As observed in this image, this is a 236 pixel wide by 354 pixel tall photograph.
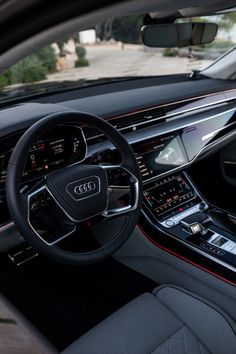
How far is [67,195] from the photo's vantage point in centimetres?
160

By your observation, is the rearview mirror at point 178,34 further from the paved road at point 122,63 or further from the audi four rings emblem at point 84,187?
the paved road at point 122,63

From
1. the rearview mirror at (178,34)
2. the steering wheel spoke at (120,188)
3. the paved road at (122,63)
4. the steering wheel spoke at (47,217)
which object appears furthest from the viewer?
the paved road at (122,63)

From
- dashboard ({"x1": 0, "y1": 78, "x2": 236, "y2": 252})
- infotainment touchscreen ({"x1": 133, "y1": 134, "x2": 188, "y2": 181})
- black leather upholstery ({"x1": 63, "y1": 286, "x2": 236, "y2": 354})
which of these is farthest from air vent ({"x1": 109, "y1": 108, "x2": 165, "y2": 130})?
black leather upholstery ({"x1": 63, "y1": 286, "x2": 236, "y2": 354})

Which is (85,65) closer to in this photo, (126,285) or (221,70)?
(221,70)

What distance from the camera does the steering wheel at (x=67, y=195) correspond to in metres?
1.49

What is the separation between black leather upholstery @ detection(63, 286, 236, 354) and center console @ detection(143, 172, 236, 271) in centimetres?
36

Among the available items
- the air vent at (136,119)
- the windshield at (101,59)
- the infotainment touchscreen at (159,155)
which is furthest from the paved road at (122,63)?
the air vent at (136,119)

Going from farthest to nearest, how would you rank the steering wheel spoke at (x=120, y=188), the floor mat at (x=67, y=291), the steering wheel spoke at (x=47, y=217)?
the floor mat at (x=67, y=291), the steering wheel spoke at (x=120, y=188), the steering wheel spoke at (x=47, y=217)

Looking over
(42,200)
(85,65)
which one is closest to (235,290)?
(42,200)

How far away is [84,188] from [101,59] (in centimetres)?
698

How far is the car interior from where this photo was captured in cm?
154

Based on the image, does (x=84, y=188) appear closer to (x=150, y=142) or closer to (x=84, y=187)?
(x=84, y=187)

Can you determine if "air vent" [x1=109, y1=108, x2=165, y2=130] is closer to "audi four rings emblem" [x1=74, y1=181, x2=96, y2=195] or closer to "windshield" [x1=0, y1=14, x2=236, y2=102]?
"windshield" [x1=0, y1=14, x2=236, y2=102]

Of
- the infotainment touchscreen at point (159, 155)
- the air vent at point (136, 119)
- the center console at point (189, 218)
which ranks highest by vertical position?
the air vent at point (136, 119)
